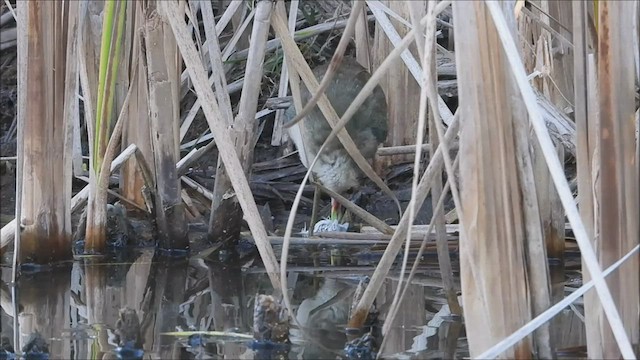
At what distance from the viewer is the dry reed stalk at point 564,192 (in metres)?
1.70

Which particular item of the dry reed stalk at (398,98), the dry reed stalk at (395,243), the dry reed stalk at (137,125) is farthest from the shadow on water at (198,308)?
the dry reed stalk at (398,98)

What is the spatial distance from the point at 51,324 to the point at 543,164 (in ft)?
4.86

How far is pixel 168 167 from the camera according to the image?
338 cm

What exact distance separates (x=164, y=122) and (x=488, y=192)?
5.42ft

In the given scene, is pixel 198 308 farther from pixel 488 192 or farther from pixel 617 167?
pixel 617 167

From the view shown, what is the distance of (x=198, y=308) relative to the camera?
2.82 metres

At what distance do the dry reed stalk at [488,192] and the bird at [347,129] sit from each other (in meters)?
2.24

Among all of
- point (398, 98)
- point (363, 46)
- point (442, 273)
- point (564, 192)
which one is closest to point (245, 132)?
point (442, 273)

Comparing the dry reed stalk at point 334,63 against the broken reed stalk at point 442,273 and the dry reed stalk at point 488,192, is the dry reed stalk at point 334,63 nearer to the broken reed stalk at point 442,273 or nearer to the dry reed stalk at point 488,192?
the dry reed stalk at point 488,192

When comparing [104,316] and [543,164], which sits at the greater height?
[543,164]

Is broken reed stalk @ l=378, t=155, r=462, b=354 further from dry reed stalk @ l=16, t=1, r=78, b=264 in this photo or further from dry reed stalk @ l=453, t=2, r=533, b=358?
dry reed stalk @ l=16, t=1, r=78, b=264

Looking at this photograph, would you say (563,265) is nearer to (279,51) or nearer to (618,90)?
(618,90)

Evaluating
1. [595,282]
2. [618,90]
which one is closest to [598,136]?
[618,90]

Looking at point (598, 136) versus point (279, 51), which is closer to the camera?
point (598, 136)
